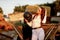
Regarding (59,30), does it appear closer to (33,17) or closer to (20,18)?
(33,17)

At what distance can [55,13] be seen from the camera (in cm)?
206

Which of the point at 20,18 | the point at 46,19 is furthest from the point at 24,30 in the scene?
the point at 46,19

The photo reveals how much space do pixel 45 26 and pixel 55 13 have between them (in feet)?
0.61

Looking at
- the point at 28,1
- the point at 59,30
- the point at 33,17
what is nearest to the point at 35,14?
the point at 33,17

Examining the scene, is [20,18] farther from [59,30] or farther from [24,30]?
[59,30]

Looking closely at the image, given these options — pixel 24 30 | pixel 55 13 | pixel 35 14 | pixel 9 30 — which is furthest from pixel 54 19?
pixel 9 30

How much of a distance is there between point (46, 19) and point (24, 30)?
28 centimetres

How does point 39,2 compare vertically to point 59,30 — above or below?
above

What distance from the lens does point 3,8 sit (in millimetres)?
2105

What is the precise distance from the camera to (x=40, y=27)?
2.07 metres

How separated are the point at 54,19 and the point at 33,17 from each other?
9.3 inches

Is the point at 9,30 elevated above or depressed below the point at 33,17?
below

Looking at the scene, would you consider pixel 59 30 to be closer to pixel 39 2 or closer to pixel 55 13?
pixel 55 13

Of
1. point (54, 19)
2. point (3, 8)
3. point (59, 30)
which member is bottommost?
point (59, 30)
